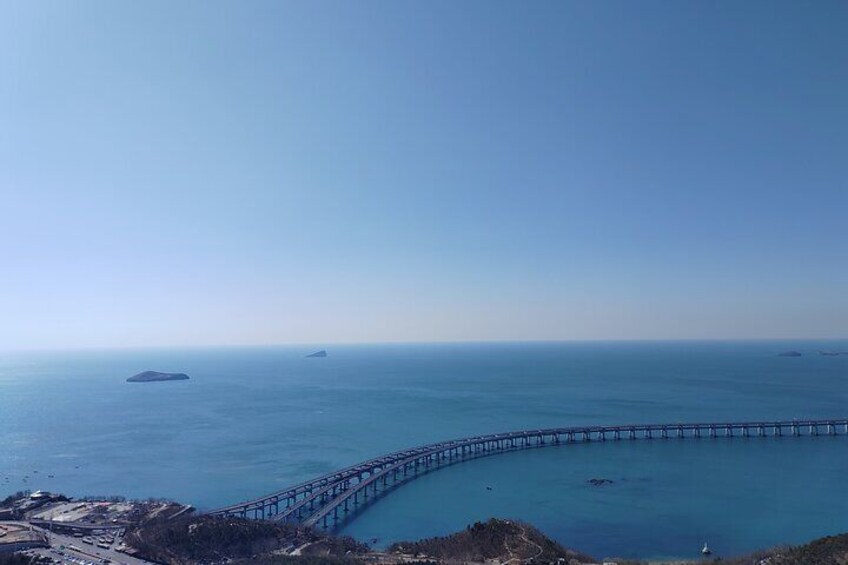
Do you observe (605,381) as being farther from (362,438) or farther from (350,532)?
(350,532)

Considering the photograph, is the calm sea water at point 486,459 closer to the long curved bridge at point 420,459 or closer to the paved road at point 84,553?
the long curved bridge at point 420,459

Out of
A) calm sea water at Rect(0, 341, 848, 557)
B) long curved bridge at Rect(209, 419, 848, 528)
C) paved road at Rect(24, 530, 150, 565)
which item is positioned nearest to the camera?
paved road at Rect(24, 530, 150, 565)

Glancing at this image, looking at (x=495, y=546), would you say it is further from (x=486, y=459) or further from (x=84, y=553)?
(x=486, y=459)

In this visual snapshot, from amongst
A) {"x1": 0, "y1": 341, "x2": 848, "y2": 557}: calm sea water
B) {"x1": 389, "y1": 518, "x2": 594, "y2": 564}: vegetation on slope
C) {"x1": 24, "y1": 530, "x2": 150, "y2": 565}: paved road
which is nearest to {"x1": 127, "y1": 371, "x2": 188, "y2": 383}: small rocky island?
{"x1": 0, "y1": 341, "x2": 848, "y2": 557}: calm sea water

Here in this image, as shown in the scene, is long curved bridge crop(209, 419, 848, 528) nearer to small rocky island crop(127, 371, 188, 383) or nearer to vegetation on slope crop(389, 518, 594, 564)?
vegetation on slope crop(389, 518, 594, 564)

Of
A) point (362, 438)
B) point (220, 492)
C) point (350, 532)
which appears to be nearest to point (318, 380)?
point (362, 438)

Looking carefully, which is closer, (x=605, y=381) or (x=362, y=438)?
(x=362, y=438)
